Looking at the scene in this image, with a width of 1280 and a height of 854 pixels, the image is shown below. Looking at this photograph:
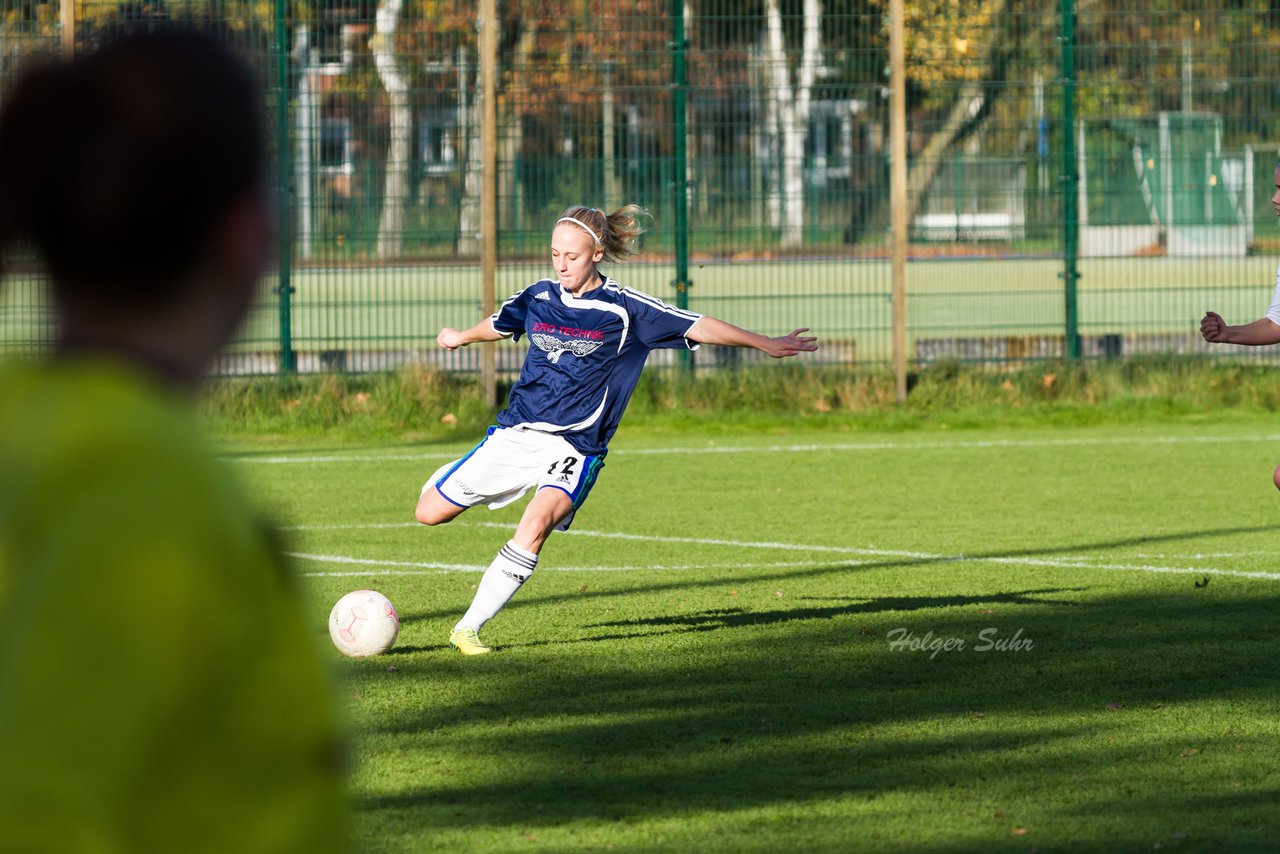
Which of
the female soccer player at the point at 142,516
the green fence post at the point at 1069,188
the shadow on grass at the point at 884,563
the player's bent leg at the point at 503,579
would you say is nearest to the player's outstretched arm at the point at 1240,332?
the shadow on grass at the point at 884,563

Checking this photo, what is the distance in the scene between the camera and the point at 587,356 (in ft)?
24.5

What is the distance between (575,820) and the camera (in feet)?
14.6

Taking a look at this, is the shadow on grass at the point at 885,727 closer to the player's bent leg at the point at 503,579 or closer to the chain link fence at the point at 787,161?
the player's bent leg at the point at 503,579

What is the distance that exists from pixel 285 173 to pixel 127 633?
47.7ft

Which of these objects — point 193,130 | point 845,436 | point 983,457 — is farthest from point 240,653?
point 845,436

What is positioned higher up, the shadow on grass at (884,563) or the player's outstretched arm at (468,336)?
the player's outstretched arm at (468,336)

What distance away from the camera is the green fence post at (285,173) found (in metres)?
15.3

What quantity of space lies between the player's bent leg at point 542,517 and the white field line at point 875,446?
6.21 m

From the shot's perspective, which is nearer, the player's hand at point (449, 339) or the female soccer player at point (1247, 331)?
the female soccer player at point (1247, 331)

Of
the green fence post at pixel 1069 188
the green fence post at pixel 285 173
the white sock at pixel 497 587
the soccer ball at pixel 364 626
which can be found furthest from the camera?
the green fence post at pixel 1069 188

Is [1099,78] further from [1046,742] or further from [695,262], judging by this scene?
[1046,742]

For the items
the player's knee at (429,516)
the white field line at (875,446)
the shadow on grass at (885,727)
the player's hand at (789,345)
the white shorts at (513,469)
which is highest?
the player's hand at (789,345)

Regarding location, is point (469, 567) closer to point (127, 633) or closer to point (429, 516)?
point (429, 516)

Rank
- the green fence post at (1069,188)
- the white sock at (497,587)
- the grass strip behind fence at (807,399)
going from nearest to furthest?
the white sock at (497,587)
the grass strip behind fence at (807,399)
the green fence post at (1069,188)
